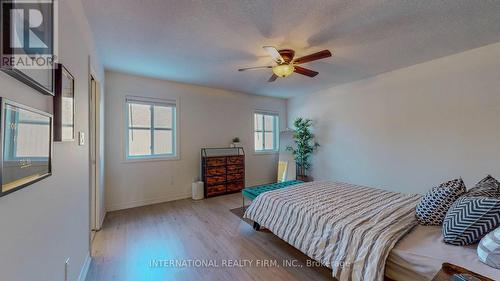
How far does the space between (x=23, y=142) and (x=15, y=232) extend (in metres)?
0.38

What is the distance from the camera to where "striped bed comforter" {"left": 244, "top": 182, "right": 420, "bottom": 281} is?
1.50 m

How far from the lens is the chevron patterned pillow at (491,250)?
1.17 m

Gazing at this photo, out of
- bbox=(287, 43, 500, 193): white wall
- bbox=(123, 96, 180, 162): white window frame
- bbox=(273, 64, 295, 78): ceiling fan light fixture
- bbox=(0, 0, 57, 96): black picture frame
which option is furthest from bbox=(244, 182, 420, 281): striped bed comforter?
bbox=(123, 96, 180, 162): white window frame

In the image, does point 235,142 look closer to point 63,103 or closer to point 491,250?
point 63,103

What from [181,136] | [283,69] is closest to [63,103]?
[283,69]

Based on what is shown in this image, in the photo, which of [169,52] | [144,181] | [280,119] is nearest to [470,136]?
[280,119]

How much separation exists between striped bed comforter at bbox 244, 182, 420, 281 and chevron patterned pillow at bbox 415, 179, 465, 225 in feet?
0.31

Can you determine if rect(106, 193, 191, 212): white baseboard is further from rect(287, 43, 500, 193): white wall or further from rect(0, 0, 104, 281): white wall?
rect(287, 43, 500, 193): white wall

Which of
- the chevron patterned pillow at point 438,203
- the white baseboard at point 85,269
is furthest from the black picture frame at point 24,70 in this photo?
the chevron patterned pillow at point 438,203

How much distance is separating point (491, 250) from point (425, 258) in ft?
1.06

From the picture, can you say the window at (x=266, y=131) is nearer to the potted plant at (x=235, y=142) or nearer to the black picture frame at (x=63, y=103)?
the potted plant at (x=235, y=142)

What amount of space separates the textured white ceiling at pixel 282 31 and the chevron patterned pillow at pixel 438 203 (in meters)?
1.66

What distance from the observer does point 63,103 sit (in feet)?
4.42

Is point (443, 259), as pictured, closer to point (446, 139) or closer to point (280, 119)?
point (446, 139)
